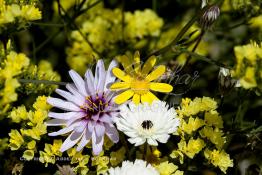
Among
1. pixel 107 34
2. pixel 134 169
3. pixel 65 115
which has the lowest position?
pixel 134 169

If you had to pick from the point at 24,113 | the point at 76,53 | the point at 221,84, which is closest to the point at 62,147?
the point at 24,113

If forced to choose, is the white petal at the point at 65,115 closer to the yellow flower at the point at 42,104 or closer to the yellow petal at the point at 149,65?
the yellow flower at the point at 42,104

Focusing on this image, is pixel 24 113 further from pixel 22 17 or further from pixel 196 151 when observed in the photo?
pixel 196 151

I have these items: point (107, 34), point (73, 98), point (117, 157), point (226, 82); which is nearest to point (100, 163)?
point (117, 157)

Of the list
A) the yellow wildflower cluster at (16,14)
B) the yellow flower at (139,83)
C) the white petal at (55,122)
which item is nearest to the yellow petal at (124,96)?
the yellow flower at (139,83)

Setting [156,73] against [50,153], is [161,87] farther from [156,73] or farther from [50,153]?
[50,153]

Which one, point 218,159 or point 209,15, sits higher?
point 209,15

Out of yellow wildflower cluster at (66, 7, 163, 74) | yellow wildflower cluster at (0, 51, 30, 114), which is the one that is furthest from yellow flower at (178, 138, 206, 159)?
yellow wildflower cluster at (66, 7, 163, 74)
